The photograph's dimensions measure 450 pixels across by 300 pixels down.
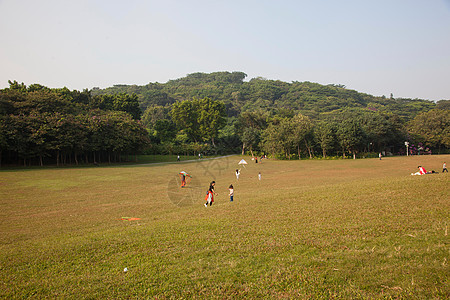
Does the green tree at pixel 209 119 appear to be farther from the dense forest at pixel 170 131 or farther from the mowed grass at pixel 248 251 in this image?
the mowed grass at pixel 248 251

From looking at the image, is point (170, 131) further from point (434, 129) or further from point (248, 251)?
point (248, 251)

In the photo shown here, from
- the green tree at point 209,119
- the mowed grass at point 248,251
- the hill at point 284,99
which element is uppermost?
the hill at point 284,99

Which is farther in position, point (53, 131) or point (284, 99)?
point (284, 99)

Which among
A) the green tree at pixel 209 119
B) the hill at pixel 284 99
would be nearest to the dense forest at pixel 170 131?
the green tree at pixel 209 119

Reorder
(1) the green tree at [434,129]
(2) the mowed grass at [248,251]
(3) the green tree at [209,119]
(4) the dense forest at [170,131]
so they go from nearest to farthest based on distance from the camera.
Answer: (2) the mowed grass at [248,251], (4) the dense forest at [170,131], (1) the green tree at [434,129], (3) the green tree at [209,119]

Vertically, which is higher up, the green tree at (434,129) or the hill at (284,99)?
the hill at (284,99)

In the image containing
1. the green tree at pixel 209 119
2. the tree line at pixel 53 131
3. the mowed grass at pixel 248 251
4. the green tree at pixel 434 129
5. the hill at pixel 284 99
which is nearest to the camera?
the mowed grass at pixel 248 251

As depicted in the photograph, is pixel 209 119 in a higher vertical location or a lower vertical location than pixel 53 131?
higher

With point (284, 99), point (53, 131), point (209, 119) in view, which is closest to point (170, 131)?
point (209, 119)

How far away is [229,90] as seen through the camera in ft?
626

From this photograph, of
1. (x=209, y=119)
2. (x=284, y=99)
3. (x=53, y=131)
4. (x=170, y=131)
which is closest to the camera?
(x=53, y=131)

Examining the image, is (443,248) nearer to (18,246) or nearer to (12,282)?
(12,282)

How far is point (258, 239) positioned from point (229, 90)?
188m

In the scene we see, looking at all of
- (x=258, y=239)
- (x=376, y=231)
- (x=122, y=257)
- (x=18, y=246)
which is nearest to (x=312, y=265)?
(x=258, y=239)
